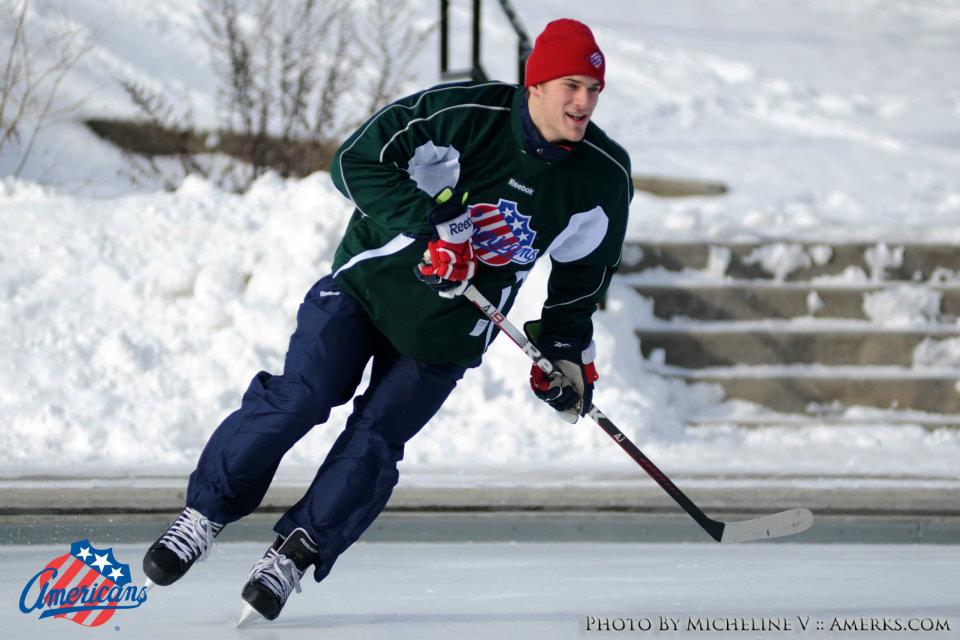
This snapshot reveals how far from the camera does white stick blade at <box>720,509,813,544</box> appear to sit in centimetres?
362

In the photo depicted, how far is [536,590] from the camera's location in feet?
11.6

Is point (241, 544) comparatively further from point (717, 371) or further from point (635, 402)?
point (717, 371)

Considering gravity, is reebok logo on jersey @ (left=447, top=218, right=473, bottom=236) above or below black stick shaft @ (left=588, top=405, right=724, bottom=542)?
above

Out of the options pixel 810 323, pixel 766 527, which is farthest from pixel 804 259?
pixel 766 527

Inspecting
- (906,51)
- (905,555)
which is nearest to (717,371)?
(905,555)

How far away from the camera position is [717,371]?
6.40 m

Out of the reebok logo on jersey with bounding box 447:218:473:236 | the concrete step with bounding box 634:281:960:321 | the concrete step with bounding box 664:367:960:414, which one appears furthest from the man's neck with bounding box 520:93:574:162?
the concrete step with bounding box 634:281:960:321

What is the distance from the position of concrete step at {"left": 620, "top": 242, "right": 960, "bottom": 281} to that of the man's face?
12.1ft

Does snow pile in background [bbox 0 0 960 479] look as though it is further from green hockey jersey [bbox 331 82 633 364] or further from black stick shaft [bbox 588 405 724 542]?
green hockey jersey [bbox 331 82 633 364]

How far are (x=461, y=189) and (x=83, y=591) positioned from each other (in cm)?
140

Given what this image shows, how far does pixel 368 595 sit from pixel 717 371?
337 centimetres

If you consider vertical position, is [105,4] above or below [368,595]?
above

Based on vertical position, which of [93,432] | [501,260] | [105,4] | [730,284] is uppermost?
[105,4]

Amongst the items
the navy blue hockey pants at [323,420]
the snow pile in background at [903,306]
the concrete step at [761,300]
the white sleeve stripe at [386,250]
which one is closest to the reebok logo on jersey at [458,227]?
the white sleeve stripe at [386,250]
